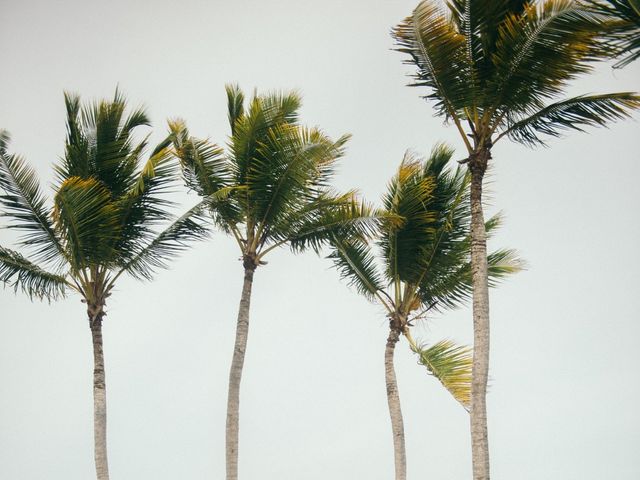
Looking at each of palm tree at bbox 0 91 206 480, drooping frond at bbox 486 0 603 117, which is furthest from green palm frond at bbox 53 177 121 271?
drooping frond at bbox 486 0 603 117

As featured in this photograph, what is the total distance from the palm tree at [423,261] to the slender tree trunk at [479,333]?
3.48 metres

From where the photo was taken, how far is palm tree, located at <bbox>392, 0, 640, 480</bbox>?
523 inches

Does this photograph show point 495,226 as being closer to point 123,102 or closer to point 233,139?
point 233,139

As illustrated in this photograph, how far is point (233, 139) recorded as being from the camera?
17812 mm

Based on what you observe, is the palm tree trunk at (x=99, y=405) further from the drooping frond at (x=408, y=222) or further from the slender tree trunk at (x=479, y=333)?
the slender tree trunk at (x=479, y=333)

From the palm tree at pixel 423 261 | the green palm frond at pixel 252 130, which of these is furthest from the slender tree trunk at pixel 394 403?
the green palm frond at pixel 252 130

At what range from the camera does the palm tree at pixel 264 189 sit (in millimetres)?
17266

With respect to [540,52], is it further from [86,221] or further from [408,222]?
[86,221]

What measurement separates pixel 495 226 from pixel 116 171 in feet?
28.5

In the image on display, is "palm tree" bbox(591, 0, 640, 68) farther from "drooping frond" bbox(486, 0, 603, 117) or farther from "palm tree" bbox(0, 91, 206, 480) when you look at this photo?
"palm tree" bbox(0, 91, 206, 480)

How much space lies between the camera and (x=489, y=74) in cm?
1441

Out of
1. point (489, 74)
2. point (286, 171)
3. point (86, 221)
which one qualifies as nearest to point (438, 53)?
point (489, 74)

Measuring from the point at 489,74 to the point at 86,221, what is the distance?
8.28 metres

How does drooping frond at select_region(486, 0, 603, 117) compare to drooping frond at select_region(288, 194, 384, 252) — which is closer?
drooping frond at select_region(486, 0, 603, 117)
